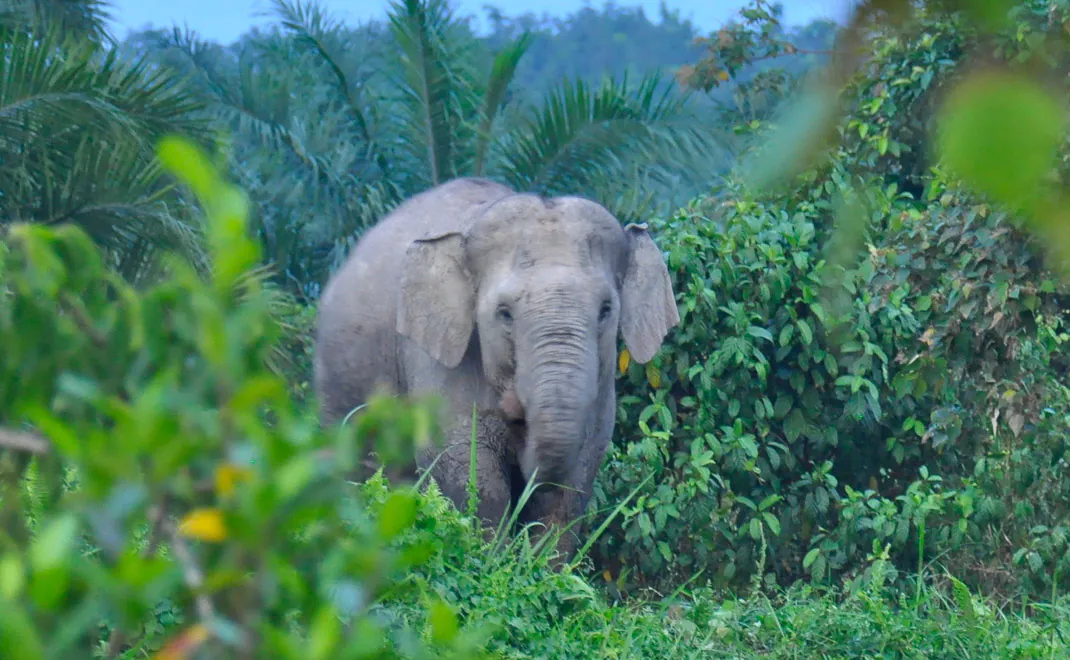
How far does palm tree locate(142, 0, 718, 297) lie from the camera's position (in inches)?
477

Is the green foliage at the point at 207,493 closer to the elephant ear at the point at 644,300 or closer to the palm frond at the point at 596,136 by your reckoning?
the elephant ear at the point at 644,300

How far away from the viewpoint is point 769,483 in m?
7.48

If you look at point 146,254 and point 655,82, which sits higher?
point 655,82

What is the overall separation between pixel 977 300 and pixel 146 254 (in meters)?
4.56

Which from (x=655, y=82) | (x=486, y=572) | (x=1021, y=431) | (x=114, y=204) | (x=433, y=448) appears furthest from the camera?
(x=655, y=82)

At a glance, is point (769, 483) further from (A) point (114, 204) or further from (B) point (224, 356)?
(B) point (224, 356)

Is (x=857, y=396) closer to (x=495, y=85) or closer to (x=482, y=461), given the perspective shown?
(x=482, y=461)

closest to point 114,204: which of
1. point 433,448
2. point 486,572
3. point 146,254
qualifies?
point 146,254

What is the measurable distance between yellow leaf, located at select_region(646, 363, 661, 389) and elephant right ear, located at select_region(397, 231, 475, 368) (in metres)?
1.50

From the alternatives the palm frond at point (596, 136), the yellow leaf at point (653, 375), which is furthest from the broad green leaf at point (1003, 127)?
the palm frond at point (596, 136)

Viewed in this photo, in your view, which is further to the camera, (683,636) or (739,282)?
(739,282)

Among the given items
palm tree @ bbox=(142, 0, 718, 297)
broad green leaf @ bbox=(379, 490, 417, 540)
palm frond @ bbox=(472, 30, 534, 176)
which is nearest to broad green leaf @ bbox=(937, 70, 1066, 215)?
broad green leaf @ bbox=(379, 490, 417, 540)

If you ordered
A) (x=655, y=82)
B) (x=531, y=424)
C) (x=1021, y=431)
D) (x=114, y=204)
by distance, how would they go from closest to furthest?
(x=531, y=424) → (x=1021, y=431) → (x=114, y=204) → (x=655, y=82)

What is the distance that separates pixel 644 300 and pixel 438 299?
856 mm
